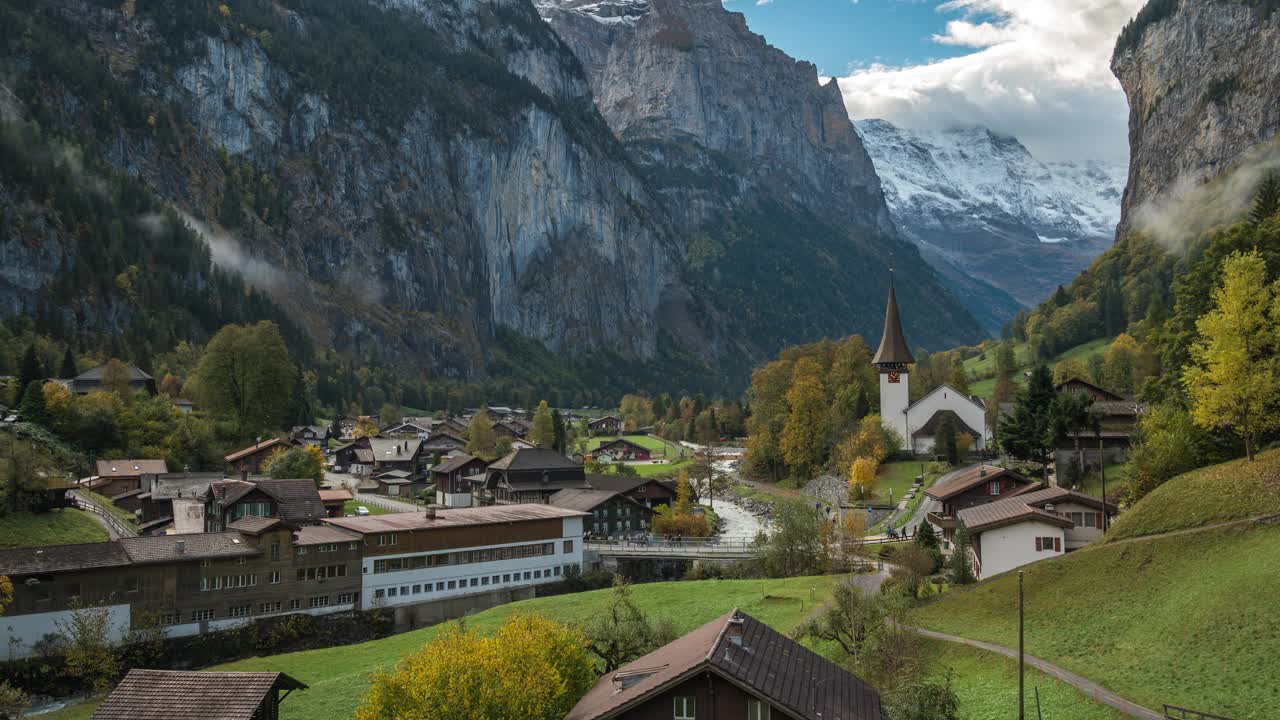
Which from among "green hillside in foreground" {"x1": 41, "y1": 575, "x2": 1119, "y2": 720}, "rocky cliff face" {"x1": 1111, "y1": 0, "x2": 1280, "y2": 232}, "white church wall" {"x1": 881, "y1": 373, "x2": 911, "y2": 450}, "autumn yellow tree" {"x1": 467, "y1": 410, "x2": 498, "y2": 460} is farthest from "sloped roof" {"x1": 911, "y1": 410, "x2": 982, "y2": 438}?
"rocky cliff face" {"x1": 1111, "y1": 0, "x2": 1280, "y2": 232}

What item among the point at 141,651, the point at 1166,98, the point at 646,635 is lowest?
the point at 141,651

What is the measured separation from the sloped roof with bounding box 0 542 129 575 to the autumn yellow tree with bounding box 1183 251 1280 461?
169ft

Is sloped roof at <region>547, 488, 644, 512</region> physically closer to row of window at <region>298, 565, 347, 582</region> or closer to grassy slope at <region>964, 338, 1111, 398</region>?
row of window at <region>298, 565, 347, 582</region>

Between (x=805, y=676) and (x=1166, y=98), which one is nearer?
(x=805, y=676)

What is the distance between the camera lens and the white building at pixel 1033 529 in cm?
4591

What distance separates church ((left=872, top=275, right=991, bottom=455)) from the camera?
92.2m

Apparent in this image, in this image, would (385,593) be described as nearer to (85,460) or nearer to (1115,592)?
(85,460)

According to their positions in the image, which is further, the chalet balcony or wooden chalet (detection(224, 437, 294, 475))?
wooden chalet (detection(224, 437, 294, 475))

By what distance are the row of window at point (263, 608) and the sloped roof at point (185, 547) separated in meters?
2.90

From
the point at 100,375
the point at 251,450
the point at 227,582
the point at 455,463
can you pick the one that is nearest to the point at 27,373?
the point at 100,375

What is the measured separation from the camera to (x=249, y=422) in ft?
334

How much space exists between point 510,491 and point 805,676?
216 ft

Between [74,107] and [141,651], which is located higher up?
[74,107]

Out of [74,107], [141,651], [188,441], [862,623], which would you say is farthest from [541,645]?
[74,107]
